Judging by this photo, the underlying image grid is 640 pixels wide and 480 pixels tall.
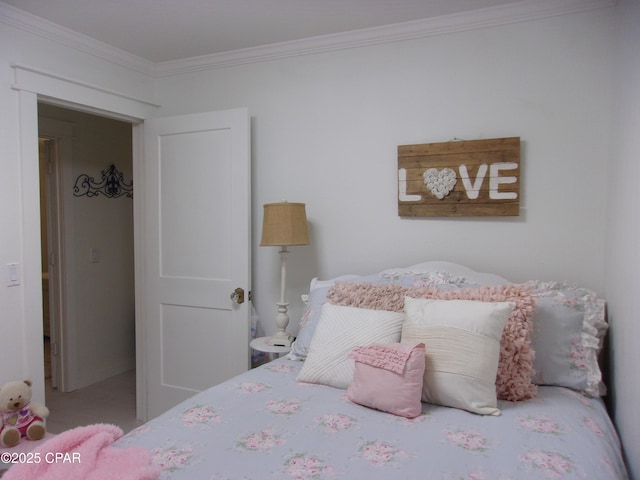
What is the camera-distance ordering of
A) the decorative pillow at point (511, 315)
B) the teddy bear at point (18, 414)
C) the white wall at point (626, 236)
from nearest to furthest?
the white wall at point (626, 236), the decorative pillow at point (511, 315), the teddy bear at point (18, 414)

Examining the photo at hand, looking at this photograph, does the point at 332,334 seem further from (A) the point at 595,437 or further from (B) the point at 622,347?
(B) the point at 622,347

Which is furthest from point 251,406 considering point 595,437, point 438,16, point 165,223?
point 438,16

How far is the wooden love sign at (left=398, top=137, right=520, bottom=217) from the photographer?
7.31ft

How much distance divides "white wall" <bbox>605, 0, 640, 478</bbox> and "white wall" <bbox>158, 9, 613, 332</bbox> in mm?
147

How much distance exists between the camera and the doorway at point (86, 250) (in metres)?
3.57

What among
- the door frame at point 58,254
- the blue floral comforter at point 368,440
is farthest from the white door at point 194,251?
the blue floral comforter at point 368,440

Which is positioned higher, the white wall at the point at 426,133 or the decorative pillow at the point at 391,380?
the white wall at the point at 426,133

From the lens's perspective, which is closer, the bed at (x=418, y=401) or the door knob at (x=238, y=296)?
the bed at (x=418, y=401)

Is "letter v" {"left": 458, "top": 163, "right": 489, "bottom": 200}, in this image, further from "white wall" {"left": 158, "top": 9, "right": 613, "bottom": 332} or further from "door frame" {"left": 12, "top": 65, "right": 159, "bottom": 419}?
"door frame" {"left": 12, "top": 65, "right": 159, "bottom": 419}

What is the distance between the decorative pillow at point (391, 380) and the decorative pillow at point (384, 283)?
0.49 m

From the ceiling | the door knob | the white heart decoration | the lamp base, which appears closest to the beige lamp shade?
the door knob

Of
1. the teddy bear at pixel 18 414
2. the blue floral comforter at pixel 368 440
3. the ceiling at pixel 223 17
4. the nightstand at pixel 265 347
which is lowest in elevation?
the teddy bear at pixel 18 414

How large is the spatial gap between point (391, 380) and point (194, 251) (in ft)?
5.67

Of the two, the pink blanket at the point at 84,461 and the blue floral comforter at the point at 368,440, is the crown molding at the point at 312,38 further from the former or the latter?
the pink blanket at the point at 84,461
